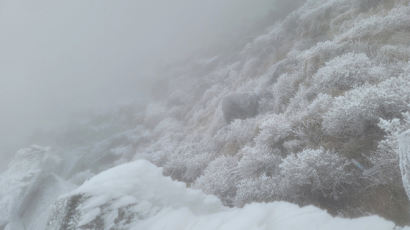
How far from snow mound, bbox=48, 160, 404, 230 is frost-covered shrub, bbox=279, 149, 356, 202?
35 centimetres

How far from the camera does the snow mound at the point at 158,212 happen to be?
2660mm

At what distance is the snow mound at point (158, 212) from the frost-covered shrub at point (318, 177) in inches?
13.7

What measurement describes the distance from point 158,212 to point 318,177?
2211 millimetres

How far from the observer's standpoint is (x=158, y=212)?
315cm

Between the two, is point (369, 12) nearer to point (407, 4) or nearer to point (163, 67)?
point (407, 4)

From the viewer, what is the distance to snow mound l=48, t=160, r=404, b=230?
266cm

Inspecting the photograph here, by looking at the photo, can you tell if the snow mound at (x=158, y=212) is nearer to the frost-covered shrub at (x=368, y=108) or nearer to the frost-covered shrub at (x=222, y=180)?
the frost-covered shrub at (x=222, y=180)

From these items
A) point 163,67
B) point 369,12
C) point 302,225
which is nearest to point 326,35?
point 369,12

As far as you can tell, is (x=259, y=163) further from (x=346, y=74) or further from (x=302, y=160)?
(x=346, y=74)

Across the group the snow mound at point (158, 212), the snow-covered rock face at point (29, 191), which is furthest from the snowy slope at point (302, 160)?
the snow-covered rock face at point (29, 191)

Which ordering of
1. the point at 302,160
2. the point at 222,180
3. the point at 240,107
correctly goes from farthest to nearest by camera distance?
the point at 240,107, the point at 222,180, the point at 302,160

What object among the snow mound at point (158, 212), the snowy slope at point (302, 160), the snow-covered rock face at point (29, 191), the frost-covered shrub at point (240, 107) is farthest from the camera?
the snow-covered rock face at point (29, 191)

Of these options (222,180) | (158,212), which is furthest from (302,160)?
(158,212)

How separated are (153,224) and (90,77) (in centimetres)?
4102
